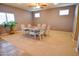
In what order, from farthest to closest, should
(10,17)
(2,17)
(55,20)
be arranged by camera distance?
(55,20)
(10,17)
(2,17)

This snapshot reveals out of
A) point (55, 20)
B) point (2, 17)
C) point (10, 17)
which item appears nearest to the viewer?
point (2, 17)

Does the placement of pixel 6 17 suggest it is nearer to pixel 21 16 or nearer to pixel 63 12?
pixel 21 16

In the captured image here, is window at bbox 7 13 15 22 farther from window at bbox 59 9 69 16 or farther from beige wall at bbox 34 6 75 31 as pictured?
window at bbox 59 9 69 16

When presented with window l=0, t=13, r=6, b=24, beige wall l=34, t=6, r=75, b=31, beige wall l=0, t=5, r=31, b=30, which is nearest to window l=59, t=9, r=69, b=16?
beige wall l=34, t=6, r=75, b=31

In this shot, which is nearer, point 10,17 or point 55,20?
point 10,17

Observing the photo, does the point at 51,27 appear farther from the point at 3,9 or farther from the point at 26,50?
the point at 3,9

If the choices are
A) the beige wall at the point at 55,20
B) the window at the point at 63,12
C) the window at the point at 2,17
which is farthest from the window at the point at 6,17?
the window at the point at 63,12

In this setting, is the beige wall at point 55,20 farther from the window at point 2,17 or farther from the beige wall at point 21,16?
the window at point 2,17

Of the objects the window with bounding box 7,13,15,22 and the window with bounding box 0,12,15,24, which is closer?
the window with bounding box 0,12,15,24

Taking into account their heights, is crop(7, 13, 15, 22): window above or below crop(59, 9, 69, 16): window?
below

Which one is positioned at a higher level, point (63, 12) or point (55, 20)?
point (63, 12)

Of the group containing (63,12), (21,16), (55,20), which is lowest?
(55,20)

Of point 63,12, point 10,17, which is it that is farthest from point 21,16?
point 63,12

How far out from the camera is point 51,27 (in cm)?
252
